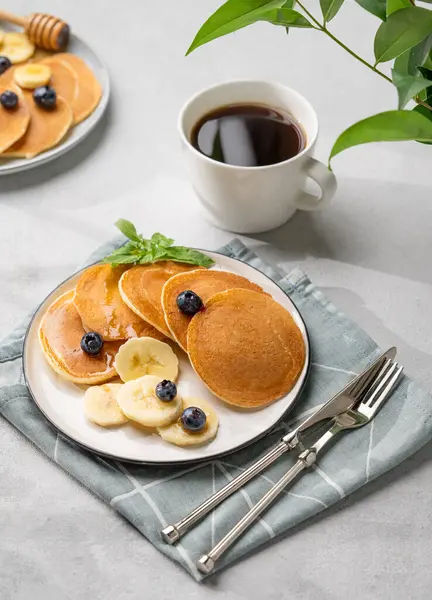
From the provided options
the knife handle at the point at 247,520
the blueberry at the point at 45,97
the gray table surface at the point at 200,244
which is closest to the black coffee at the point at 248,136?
the gray table surface at the point at 200,244

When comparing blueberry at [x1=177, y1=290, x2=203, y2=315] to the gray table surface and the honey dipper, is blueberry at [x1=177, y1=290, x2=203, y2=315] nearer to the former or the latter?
the gray table surface

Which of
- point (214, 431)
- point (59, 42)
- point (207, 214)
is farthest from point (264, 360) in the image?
point (59, 42)

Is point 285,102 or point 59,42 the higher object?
point 285,102

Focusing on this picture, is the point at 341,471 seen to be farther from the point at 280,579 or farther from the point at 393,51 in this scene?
the point at 393,51

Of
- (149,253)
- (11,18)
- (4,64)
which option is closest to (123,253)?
(149,253)

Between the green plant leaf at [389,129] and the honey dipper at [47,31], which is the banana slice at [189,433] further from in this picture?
the honey dipper at [47,31]

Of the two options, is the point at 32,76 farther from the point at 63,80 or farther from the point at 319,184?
the point at 319,184

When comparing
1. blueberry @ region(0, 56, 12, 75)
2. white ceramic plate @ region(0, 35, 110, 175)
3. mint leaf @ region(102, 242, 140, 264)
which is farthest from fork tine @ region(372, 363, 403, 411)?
blueberry @ region(0, 56, 12, 75)
